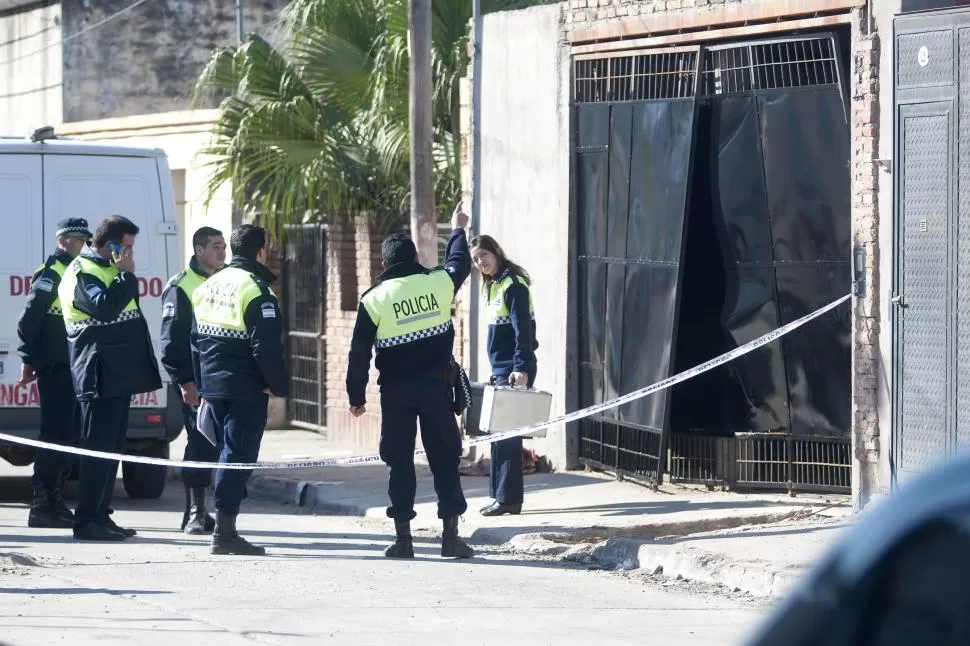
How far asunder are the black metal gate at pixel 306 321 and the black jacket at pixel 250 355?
6581 millimetres

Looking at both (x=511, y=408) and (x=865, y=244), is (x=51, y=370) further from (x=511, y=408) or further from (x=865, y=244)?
(x=865, y=244)

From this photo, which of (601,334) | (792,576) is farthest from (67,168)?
(792,576)

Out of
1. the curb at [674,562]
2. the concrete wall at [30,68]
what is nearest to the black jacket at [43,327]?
the curb at [674,562]

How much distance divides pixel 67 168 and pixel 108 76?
49.9ft

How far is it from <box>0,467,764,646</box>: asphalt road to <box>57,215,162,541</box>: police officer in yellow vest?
307 mm

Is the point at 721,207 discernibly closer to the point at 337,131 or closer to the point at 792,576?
the point at 792,576

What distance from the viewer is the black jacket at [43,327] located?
32.6 feet

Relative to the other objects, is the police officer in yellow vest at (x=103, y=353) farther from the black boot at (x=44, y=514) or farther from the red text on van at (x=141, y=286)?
the red text on van at (x=141, y=286)

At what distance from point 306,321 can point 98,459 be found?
21.9 feet

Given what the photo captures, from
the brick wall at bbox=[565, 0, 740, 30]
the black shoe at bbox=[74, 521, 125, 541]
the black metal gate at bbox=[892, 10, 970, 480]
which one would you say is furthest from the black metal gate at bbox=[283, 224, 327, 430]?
the black metal gate at bbox=[892, 10, 970, 480]

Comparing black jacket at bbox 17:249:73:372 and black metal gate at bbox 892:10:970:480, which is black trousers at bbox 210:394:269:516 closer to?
black jacket at bbox 17:249:73:372

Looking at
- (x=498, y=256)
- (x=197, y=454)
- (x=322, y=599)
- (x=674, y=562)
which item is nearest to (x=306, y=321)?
(x=197, y=454)

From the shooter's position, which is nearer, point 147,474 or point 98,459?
point 98,459

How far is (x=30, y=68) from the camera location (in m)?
26.6
